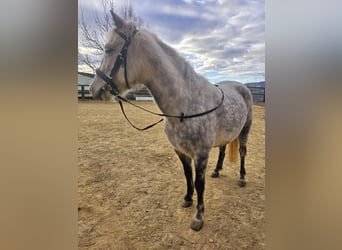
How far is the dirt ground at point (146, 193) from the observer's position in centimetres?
130

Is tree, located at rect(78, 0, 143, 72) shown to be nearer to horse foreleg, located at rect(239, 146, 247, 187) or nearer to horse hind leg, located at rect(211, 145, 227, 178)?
horse hind leg, located at rect(211, 145, 227, 178)

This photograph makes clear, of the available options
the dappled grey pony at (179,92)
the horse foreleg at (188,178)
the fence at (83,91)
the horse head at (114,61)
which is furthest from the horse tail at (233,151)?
the fence at (83,91)

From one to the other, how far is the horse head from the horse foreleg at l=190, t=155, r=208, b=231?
567 millimetres

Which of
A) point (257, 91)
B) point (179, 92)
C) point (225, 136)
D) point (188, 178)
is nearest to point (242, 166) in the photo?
point (225, 136)

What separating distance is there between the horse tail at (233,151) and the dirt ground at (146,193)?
49mm

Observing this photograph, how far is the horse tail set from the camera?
144 centimetres

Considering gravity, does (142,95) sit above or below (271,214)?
above

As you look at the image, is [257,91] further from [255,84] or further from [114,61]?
[114,61]

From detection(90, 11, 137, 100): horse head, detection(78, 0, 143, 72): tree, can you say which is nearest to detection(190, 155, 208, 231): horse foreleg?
detection(90, 11, 137, 100): horse head

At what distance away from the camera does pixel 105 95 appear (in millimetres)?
1343
